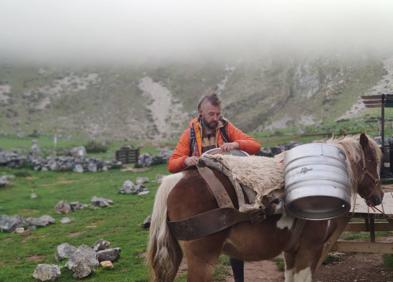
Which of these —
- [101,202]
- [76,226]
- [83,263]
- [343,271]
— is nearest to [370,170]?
[343,271]

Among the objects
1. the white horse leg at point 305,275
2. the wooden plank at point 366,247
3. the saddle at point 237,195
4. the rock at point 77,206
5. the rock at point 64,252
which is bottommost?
the rock at point 77,206

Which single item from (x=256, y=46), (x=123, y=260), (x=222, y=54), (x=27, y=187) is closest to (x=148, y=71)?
(x=222, y=54)

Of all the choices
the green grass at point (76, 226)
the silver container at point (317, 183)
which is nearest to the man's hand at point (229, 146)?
the silver container at point (317, 183)

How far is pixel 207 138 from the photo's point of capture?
18.6ft

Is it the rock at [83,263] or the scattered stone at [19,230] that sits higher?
the rock at [83,263]

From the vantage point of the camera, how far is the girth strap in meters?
4.64

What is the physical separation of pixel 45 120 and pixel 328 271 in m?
80.7

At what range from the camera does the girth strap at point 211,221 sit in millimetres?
4637

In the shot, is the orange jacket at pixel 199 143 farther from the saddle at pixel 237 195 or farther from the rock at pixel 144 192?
the rock at pixel 144 192

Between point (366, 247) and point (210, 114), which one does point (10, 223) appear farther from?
point (366, 247)

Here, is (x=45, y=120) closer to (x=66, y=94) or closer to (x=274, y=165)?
(x=66, y=94)

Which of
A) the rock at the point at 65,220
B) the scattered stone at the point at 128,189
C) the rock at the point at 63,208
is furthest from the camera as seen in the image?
the scattered stone at the point at 128,189

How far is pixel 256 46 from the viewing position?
112m

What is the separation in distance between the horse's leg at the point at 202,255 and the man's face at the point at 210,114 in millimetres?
1408
